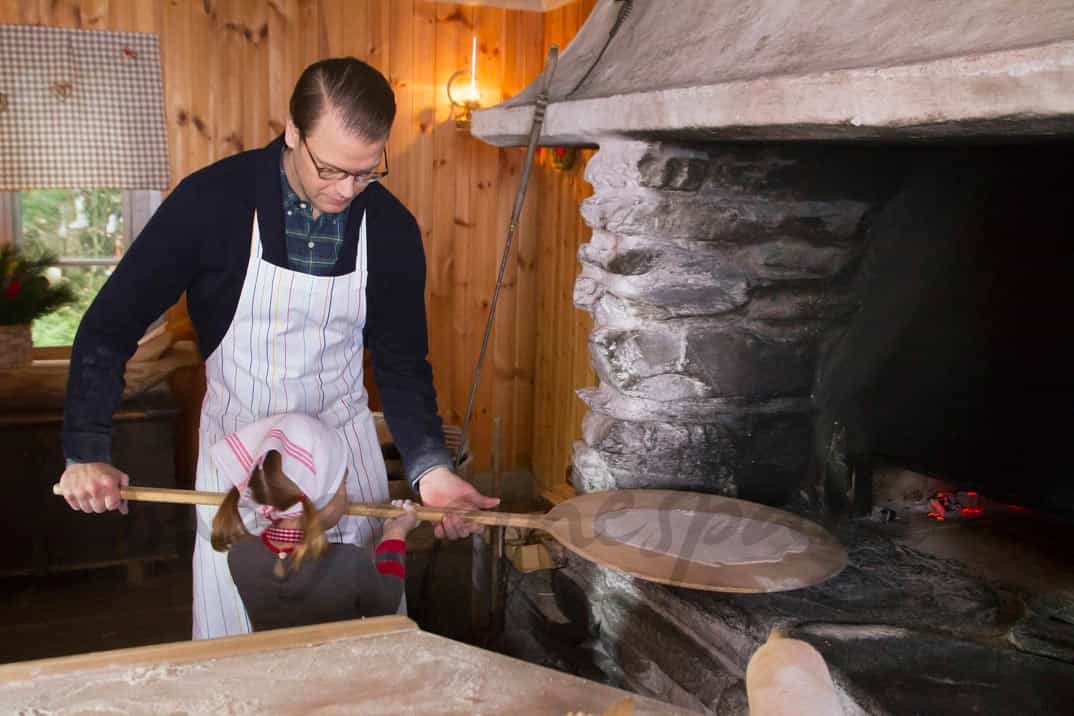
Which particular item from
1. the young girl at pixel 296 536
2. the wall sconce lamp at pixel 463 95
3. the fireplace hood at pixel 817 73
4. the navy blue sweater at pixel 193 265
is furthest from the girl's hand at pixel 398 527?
the wall sconce lamp at pixel 463 95

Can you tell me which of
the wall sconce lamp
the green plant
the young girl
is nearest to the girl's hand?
the young girl

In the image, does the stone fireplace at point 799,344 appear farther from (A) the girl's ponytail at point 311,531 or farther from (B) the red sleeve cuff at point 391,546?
(A) the girl's ponytail at point 311,531

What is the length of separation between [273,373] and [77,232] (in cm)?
282

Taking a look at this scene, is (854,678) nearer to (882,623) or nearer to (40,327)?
(882,623)

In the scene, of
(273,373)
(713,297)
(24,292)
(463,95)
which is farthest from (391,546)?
(463,95)

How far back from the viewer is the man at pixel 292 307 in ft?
5.74

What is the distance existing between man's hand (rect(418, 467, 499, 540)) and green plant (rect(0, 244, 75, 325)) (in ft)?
7.06

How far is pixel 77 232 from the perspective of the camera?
14.1 ft

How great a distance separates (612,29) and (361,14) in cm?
216

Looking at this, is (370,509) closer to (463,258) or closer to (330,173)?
(330,173)

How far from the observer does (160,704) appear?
1280 millimetres

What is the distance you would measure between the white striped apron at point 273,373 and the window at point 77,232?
8.33ft

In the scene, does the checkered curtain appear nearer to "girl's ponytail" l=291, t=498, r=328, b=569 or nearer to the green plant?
the green plant

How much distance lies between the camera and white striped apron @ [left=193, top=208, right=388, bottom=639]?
1889 mm
